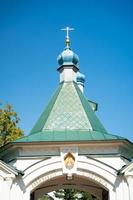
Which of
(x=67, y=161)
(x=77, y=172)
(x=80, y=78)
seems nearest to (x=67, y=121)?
(x=67, y=161)

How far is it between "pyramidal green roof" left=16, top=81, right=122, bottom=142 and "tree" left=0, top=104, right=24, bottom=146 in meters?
6.21

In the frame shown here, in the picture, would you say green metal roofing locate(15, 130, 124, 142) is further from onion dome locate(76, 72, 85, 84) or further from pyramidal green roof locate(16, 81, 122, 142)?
onion dome locate(76, 72, 85, 84)

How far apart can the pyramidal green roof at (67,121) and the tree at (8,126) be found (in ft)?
20.4

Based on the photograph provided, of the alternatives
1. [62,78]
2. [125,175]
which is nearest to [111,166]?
[125,175]

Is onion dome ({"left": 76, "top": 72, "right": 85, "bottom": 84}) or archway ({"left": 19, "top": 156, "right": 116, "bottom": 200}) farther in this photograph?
onion dome ({"left": 76, "top": 72, "right": 85, "bottom": 84})

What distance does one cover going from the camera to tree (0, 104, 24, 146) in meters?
21.2

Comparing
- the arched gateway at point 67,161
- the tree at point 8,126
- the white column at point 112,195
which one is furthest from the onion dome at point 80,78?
the white column at point 112,195

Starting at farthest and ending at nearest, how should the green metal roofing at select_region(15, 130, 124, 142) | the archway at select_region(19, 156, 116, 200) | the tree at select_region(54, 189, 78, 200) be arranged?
the tree at select_region(54, 189, 78, 200)
the green metal roofing at select_region(15, 130, 124, 142)
the archway at select_region(19, 156, 116, 200)

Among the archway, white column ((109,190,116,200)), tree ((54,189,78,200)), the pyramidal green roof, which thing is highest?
tree ((54,189,78,200))

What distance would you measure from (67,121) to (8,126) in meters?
8.16

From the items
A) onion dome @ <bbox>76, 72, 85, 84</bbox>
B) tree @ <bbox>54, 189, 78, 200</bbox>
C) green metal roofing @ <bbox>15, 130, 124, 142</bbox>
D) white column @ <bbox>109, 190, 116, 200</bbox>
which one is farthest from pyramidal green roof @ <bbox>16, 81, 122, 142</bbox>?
tree @ <bbox>54, 189, 78, 200</bbox>

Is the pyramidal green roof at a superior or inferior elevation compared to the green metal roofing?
superior

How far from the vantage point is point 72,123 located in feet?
45.9

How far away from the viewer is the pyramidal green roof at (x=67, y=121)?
515 inches
